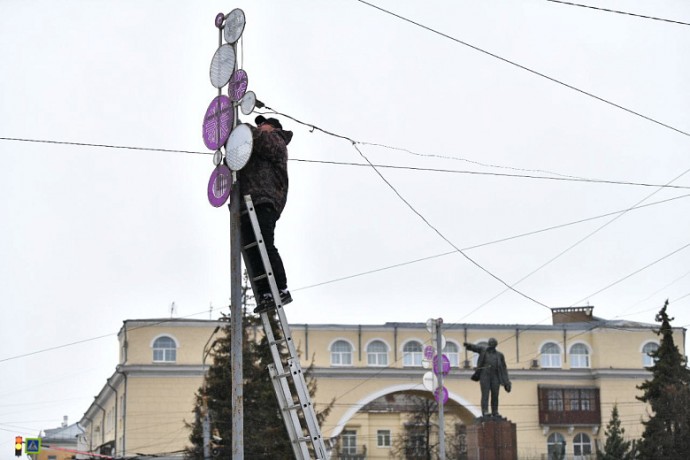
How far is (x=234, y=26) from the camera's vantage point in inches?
393

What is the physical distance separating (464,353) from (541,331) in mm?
4490

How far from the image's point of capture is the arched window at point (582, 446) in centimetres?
6688

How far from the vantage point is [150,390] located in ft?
203

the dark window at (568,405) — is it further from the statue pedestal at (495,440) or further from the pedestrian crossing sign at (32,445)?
the statue pedestal at (495,440)

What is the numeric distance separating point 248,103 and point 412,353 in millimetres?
56733

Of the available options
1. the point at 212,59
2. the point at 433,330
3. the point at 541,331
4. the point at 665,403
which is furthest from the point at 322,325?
the point at 212,59

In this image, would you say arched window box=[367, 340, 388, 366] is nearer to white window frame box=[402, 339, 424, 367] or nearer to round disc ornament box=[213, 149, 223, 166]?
white window frame box=[402, 339, 424, 367]

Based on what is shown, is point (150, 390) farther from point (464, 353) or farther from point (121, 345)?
point (464, 353)

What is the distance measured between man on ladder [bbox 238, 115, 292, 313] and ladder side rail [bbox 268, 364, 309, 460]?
0.63 metres

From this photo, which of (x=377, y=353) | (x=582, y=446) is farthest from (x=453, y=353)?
(x=582, y=446)

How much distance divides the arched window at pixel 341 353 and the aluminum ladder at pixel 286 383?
5530 centimetres

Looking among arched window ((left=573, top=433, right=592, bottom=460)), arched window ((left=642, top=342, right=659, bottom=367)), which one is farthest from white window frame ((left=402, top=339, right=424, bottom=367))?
arched window ((left=642, top=342, right=659, bottom=367))

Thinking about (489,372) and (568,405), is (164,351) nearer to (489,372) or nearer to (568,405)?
(568,405)

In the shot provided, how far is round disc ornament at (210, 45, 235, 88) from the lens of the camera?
9.98 metres
